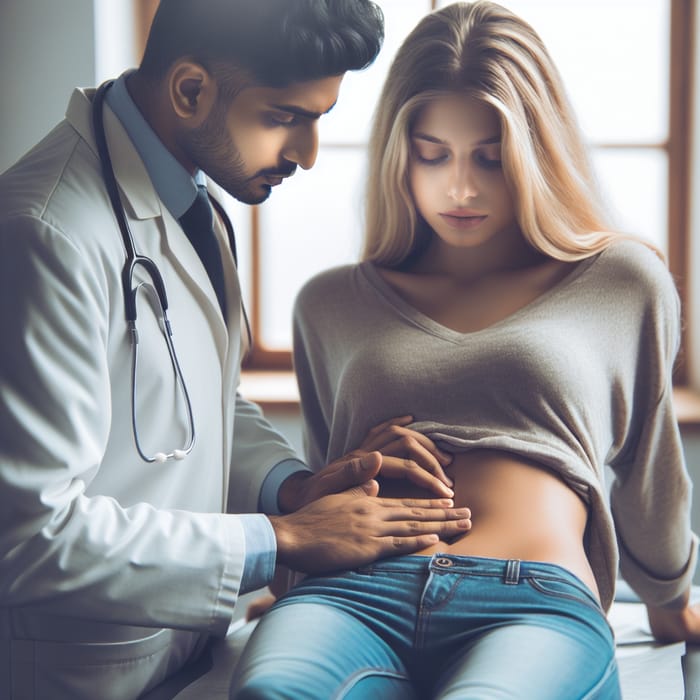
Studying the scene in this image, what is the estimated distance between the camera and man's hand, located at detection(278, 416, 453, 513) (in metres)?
1.27

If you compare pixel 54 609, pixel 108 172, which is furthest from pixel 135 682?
pixel 108 172

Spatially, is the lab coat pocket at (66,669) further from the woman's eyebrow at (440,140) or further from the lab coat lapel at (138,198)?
the woman's eyebrow at (440,140)

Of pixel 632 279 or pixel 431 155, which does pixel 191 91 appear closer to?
pixel 431 155

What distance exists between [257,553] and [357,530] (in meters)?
0.13

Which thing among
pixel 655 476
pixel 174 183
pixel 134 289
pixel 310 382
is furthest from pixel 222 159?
pixel 655 476

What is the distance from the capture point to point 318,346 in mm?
1576

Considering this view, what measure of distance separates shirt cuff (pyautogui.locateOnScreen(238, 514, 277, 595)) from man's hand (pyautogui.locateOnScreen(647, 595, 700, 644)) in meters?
0.71

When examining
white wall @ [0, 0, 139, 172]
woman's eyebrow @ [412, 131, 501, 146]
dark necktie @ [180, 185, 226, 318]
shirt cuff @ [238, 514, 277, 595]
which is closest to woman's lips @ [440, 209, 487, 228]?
woman's eyebrow @ [412, 131, 501, 146]

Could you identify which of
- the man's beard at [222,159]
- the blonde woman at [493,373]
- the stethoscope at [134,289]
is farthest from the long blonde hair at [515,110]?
the stethoscope at [134,289]

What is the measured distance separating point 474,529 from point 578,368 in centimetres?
27

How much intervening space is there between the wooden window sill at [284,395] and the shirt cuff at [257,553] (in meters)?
1.22

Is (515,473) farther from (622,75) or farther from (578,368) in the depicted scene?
(622,75)

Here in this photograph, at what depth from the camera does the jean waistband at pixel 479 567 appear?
1.13m

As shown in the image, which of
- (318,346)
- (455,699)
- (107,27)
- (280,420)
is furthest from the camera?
(280,420)
